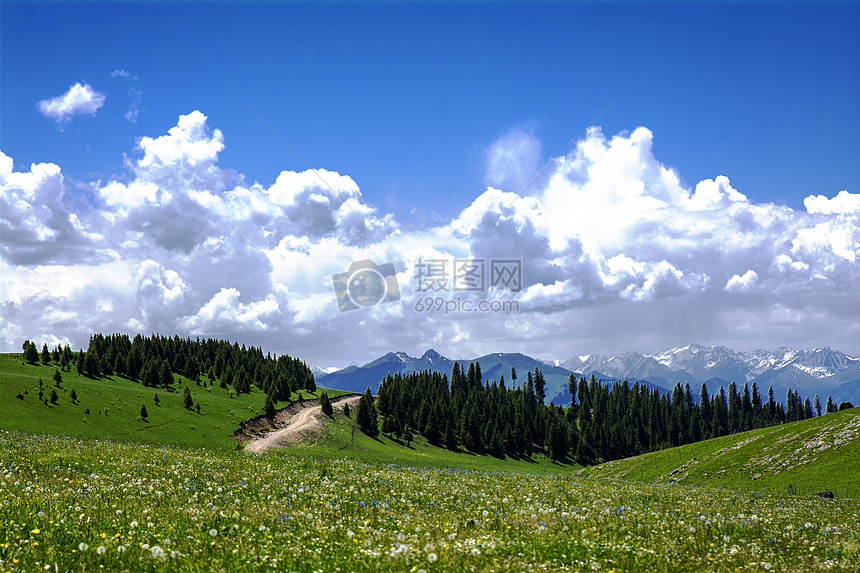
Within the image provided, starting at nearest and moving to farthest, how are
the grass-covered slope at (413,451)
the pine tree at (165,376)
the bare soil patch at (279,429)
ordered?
the bare soil patch at (279,429), the grass-covered slope at (413,451), the pine tree at (165,376)

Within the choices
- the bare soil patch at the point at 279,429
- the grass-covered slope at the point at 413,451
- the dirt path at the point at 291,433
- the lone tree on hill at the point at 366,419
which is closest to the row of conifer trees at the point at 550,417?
the lone tree on hill at the point at 366,419

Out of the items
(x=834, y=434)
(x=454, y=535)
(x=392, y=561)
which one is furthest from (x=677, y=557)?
(x=834, y=434)

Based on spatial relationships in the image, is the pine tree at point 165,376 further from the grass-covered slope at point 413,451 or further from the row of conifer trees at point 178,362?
the grass-covered slope at point 413,451

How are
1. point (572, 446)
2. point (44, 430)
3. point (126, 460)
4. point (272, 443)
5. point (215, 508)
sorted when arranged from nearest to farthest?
point (215, 508) → point (126, 460) → point (44, 430) → point (272, 443) → point (572, 446)

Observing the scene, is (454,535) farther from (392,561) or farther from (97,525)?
(97,525)

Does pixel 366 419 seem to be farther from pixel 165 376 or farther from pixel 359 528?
pixel 359 528

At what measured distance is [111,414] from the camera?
7681 centimetres

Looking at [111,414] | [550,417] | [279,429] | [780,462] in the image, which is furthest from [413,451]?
[780,462]

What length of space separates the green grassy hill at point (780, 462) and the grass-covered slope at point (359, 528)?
43.5m

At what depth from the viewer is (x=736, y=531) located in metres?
11.8

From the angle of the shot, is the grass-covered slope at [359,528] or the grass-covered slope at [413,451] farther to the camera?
the grass-covered slope at [413,451]

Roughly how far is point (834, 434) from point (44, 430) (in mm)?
97022

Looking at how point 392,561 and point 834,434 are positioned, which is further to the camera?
point 834,434

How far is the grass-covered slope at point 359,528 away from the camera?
8.27 m
